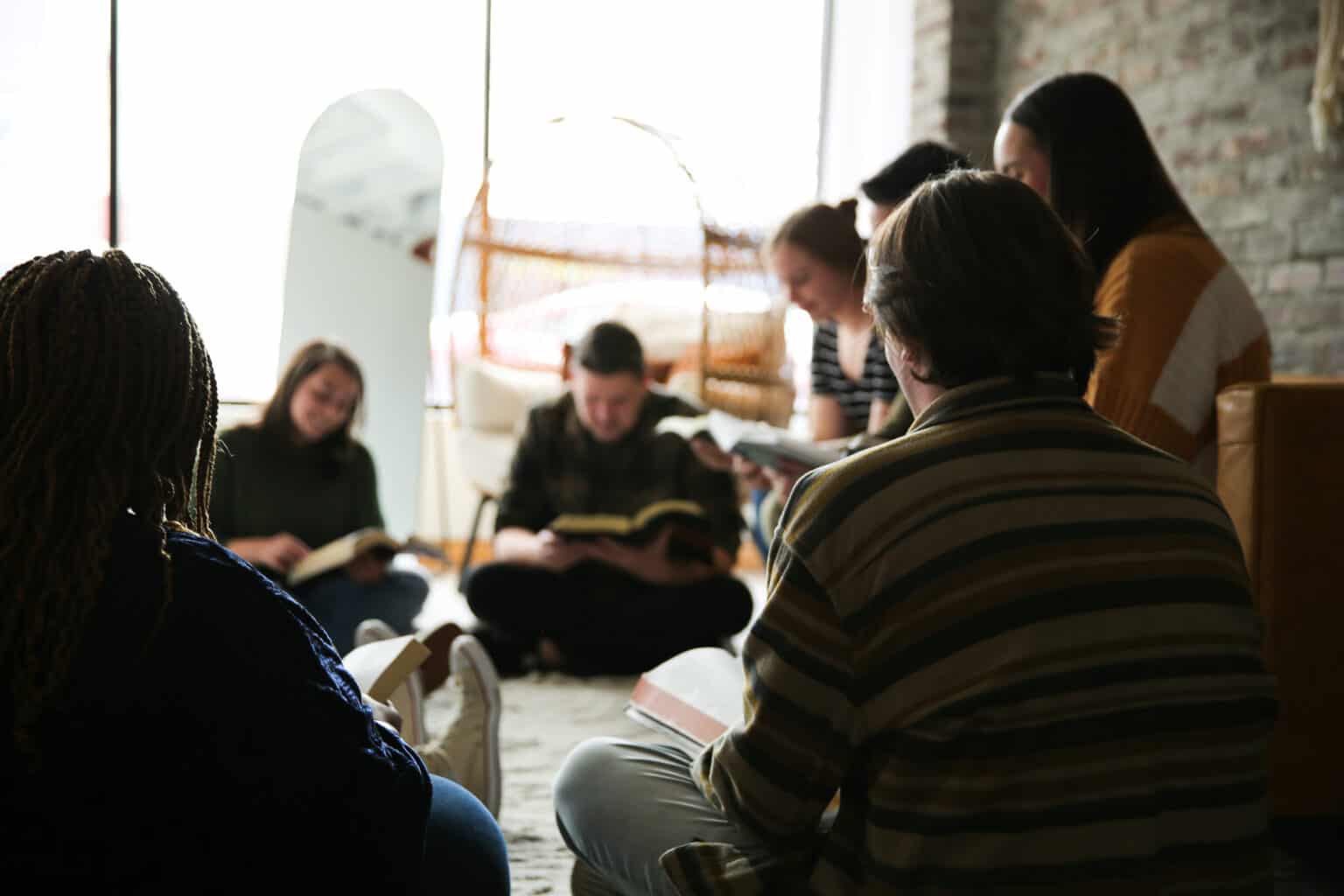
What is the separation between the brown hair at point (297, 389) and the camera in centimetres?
279

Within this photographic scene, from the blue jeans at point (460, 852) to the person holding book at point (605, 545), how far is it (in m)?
1.81

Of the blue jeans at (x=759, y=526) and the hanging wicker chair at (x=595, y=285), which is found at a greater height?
the hanging wicker chair at (x=595, y=285)

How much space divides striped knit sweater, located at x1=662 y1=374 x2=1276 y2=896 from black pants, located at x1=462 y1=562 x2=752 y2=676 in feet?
6.77

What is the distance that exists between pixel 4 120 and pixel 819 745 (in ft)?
14.0

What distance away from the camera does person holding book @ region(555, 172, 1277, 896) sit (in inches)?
34.5

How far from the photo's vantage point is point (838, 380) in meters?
2.82

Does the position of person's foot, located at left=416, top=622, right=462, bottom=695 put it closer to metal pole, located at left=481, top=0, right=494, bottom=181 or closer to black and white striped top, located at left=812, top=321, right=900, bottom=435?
black and white striped top, located at left=812, top=321, right=900, bottom=435

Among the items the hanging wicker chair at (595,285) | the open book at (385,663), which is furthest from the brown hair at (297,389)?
the open book at (385,663)

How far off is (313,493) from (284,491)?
0.21 ft

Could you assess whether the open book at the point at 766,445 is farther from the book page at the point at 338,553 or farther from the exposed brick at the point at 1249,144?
the exposed brick at the point at 1249,144

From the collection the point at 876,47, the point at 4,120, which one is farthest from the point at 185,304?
the point at 876,47

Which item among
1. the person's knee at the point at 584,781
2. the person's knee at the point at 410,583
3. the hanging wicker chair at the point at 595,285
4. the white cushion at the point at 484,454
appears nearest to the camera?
the person's knee at the point at 584,781

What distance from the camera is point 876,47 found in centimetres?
488

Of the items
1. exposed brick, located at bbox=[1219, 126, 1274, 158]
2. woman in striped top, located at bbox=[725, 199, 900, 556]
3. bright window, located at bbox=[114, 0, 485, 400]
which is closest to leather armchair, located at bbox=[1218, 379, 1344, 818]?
woman in striped top, located at bbox=[725, 199, 900, 556]
